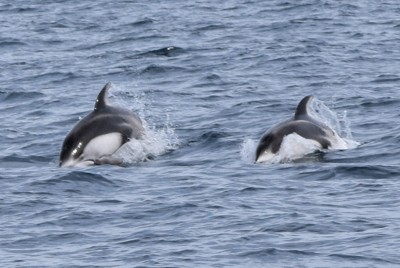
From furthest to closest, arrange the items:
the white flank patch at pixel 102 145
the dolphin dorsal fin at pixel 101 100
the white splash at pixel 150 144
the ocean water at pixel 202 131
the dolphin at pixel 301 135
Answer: the dolphin dorsal fin at pixel 101 100 < the white splash at pixel 150 144 < the white flank patch at pixel 102 145 < the dolphin at pixel 301 135 < the ocean water at pixel 202 131

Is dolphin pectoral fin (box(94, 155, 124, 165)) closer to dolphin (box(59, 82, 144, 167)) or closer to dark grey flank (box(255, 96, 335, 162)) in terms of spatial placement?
dolphin (box(59, 82, 144, 167))

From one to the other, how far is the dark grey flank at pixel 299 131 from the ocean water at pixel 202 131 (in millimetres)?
363

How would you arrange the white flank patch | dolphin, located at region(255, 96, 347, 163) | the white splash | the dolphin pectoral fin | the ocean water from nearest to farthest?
the ocean water → dolphin, located at region(255, 96, 347, 163) → the dolphin pectoral fin → the white flank patch → the white splash

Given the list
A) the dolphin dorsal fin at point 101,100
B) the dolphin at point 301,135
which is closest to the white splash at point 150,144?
the dolphin dorsal fin at point 101,100

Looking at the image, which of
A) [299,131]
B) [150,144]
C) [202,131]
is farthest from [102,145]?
[299,131]

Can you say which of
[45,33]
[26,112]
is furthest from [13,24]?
[26,112]

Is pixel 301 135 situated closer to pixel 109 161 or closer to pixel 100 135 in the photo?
pixel 109 161

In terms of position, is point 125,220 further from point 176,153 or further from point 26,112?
→ point 26,112

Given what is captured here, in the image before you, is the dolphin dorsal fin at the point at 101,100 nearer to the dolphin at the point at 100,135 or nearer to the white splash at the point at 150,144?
the dolphin at the point at 100,135

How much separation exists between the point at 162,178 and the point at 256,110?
5.46 metres

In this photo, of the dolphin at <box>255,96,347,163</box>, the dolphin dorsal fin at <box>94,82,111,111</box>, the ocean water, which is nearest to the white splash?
the ocean water

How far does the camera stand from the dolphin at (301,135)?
17.8 metres

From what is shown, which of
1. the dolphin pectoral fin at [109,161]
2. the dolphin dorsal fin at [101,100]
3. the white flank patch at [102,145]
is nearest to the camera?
the dolphin pectoral fin at [109,161]

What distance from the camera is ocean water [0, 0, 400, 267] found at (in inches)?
523
